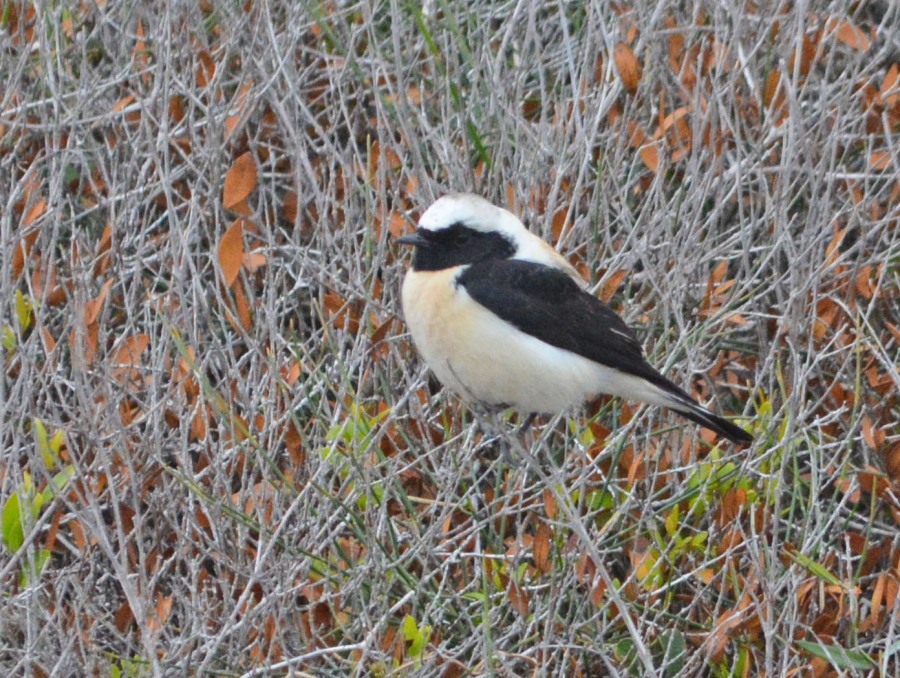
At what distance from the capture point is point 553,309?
14.4 feet

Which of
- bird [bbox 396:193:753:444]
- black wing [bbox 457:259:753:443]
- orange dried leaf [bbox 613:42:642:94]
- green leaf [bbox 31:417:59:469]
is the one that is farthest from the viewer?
orange dried leaf [bbox 613:42:642:94]

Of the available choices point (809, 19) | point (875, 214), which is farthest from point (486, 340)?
point (809, 19)

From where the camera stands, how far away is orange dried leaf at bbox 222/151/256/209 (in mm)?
4438

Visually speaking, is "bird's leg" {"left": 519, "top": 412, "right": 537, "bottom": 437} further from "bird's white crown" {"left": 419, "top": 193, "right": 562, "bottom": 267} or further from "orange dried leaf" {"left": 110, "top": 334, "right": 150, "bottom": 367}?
"orange dried leaf" {"left": 110, "top": 334, "right": 150, "bottom": 367}

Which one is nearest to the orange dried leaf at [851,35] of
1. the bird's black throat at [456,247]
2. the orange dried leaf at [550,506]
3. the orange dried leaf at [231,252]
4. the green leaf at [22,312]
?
the bird's black throat at [456,247]

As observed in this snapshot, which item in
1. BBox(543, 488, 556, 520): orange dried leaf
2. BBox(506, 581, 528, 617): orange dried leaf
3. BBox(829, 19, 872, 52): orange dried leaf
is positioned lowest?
BBox(506, 581, 528, 617): orange dried leaf

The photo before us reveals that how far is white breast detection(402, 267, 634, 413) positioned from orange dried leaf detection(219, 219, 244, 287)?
521mm

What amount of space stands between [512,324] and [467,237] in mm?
306

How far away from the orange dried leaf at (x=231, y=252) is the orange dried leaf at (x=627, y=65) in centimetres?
154

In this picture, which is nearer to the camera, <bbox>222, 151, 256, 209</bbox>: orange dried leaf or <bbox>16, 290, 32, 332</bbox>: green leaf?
<bbox>16, 290, 32, 332</bbox>: green leaf

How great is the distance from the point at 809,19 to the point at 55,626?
3.61 metres

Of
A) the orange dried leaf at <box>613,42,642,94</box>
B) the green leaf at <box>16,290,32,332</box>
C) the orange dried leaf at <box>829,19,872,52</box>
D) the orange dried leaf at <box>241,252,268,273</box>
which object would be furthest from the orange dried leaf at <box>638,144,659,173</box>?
the green leaf at <box>16,290,32,332</box>

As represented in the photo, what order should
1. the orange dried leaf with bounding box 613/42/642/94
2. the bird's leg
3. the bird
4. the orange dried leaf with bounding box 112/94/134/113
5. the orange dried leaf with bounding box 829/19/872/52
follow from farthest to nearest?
the orange dried leaf with bounding box 112/94/134/113, the orange dried leaf with bounding box 829/19/872/52, the orange dried leaf with bounding box 613/42/642/94, the bird's leg, the bird

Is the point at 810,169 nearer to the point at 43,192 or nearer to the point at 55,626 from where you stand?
the point at 55,626
